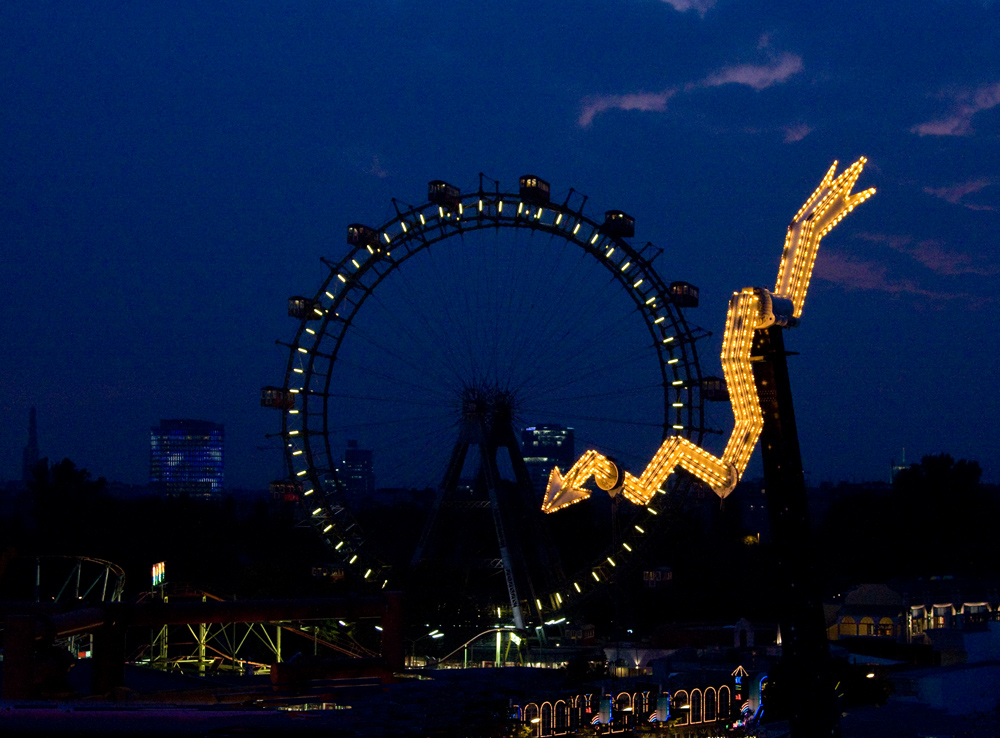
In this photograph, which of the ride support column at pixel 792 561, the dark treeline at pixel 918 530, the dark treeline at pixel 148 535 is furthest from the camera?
the dark treeline at pixel 918 530

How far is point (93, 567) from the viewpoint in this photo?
63406mm

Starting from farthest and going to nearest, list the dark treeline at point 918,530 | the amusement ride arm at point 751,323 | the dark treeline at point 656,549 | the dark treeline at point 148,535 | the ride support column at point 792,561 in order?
the dark treeline at point 918,530, the dark treeline at point 148,535, the dark treeline at point 656,549, the ride support column at point 792,561, the amusement ride arm at point 751,323

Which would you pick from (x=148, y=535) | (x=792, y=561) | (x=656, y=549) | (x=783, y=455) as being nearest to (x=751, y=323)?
(x=783, y=455)

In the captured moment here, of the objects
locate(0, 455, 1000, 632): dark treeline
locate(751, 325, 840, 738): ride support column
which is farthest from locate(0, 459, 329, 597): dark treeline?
locate(751, 325, 840, 738): ride support column

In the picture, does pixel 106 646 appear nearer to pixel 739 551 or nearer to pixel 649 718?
pixel 649 718

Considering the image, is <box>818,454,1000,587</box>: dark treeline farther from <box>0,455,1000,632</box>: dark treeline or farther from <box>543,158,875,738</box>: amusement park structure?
<box>543,158,875,738</box>: amusement park structure

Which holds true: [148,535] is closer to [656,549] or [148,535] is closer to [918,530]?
[656,549]

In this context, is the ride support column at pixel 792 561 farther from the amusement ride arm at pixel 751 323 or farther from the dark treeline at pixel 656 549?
the dark treeline at pixel 656 549

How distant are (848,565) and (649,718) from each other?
51052 millimetres

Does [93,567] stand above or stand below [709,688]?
above

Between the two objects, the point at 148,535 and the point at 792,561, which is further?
the point at 148,535

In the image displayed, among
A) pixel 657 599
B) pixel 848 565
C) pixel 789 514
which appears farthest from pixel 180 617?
pixel 848 565

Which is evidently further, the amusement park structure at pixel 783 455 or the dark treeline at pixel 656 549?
the dark treeline at pixel 656 549

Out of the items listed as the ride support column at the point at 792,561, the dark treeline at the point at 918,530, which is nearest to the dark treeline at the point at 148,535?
the dark treeline at the point at 918,530
